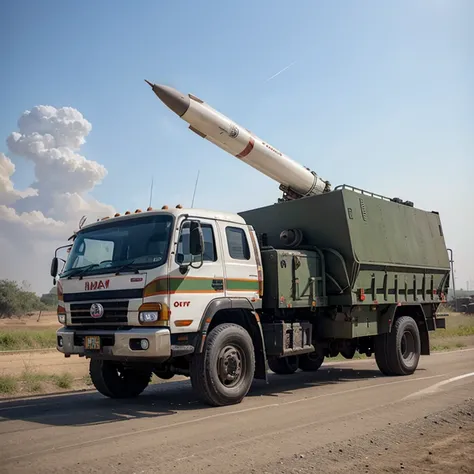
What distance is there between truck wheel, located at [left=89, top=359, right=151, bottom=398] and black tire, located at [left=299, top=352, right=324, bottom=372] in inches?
174

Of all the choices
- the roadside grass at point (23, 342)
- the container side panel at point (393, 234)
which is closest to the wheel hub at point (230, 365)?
the container side panel at point (393, 234)

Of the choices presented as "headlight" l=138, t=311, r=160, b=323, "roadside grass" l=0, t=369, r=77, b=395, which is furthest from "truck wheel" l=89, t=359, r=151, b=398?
"roadside grass" l=0, t=369, r=77, b=395

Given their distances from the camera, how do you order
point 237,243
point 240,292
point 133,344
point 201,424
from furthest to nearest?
point 237,243, point 240,292, point 133,344, point 201,424

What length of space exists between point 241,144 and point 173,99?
180 centimetres

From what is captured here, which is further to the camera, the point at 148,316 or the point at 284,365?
the point at 284,365

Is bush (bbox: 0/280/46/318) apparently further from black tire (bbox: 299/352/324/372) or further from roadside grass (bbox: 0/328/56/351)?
black tire (bbox: 299/352/324/372)

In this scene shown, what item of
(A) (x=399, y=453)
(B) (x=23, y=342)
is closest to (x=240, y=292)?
(A) (x=399, y=453)

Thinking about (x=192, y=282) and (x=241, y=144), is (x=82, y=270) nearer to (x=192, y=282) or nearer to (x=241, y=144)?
(x=192, y=282)

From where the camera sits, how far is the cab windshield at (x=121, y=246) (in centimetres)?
777

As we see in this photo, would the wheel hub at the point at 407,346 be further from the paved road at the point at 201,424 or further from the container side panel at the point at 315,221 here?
the container side panel at the point at 315,221

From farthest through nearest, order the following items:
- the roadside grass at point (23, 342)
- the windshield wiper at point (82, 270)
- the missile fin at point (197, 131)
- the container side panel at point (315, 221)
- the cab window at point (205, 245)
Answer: the roadside grass at point (23, 342) < the missile fin at point (197, 131) < the container side panel at point (315, 221) < the windshield wiper at point (82, 270) < the cab window at point (205, 245)

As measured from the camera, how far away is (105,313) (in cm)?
783

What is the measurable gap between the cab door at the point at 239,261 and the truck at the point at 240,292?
0.9 inches

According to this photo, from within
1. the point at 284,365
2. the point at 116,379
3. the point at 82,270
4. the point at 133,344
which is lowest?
the point at 284,365
